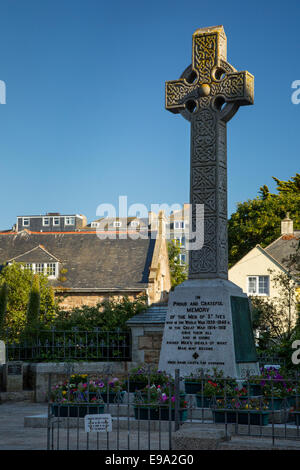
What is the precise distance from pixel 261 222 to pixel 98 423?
134 ft

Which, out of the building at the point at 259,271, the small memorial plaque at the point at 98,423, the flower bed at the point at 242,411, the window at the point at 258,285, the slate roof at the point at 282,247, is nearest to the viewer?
the small memorial plaque at the point at 98,423

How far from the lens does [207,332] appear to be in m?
13.0

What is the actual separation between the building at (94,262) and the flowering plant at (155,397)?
24829 millimetres

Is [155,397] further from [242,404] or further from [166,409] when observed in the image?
[242,404]

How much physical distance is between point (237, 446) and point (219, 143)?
317 inches

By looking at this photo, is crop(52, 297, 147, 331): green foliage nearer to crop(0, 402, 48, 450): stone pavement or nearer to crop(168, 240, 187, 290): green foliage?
crop(0, 402, 48, 450): stone pavement

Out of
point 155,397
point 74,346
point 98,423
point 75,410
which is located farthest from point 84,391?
point 74,346

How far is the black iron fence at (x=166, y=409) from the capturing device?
9766 millimetres

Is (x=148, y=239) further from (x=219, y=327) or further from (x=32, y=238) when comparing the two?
(x=219, y=327)

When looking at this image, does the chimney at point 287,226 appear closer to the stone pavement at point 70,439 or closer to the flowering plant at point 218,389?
the flowering plant at point 218,389

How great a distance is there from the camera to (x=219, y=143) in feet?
46.5

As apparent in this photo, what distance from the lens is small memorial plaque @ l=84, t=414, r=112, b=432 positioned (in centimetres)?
787

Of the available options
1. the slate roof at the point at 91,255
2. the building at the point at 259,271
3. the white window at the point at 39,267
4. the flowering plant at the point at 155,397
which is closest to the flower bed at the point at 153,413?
the flowering plant at the point at 155,397
